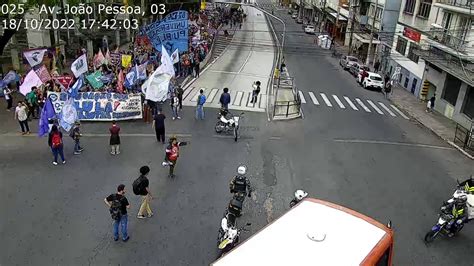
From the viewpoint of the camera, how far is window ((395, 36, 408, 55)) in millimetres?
39016

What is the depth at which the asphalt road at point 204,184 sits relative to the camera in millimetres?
11039

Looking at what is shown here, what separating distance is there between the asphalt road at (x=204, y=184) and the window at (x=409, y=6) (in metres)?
19.0

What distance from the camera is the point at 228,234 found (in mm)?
10539

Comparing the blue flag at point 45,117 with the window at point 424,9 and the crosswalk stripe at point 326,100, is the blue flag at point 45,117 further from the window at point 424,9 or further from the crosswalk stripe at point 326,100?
the window at point 424,9

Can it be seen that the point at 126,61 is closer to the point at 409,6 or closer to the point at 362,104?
the point at 362,104

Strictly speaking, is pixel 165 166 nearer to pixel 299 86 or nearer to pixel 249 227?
pixel 249 227

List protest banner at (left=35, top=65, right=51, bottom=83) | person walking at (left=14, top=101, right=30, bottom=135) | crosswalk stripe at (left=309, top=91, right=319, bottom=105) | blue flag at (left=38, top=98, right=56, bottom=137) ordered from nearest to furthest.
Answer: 1. blue flag at (left=38, top=98, right=56, bottom=137)
2. person walking at (left=14, top=101, right=30, bottom=135)
3. protest banner at (left=35, top=65, right=51, bottom=83)
4. crosswalk stripe at (left=309, top=91, right=319, bottom=105)

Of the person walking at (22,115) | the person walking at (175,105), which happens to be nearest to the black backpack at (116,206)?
the person walking at (22,115)

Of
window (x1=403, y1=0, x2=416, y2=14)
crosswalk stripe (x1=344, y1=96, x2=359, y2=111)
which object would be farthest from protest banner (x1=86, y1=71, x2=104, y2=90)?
window (x1=403, y1=0, x2=416, y2=14)

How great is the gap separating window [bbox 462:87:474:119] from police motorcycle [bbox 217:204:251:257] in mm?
22223

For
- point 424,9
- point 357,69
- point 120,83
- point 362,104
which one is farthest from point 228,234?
point 357,69

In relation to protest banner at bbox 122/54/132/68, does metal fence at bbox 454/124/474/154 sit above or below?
below

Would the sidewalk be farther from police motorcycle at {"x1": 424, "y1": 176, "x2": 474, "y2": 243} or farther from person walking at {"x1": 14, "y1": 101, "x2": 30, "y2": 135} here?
person walking at {"x1": 14, "y1": 101, "x2": 30, "y2": 135}

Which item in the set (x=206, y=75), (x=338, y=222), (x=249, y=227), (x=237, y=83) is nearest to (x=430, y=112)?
(x=237, y=83)
